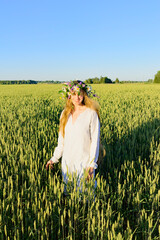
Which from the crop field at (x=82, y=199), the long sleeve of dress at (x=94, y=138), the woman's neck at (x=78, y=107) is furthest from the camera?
the woman's neck at (x=78, y=107)

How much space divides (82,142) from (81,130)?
11cm

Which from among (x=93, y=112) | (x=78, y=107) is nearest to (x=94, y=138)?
(x=93, y=112)

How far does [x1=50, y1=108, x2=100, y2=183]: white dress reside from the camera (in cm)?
191

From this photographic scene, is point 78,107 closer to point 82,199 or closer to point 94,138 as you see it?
point 94,138

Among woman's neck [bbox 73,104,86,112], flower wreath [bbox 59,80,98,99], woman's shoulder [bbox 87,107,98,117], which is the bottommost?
woman's shoulder [bbox 87,107,98,117]

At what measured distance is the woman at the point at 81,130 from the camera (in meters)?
1.91

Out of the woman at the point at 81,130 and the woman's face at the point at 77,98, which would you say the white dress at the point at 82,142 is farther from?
the woman's face at the point at 77,98

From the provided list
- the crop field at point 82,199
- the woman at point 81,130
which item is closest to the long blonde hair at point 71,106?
the woman at point 81,130

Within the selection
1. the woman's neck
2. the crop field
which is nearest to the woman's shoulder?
the woman's neck

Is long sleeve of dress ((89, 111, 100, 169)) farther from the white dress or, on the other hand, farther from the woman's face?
the woman's face

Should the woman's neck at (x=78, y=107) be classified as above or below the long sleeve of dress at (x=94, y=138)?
above

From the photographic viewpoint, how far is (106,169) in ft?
9.18

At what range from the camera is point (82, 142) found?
1.96 m

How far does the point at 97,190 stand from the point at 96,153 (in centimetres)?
34
